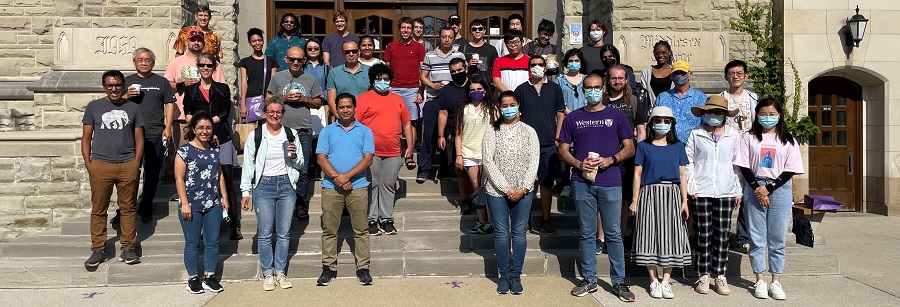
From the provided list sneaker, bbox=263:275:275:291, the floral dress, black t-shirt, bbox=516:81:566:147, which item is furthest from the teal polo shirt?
sneaker, bbox=263:275:275:291

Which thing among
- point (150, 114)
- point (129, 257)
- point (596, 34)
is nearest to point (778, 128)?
point (596, 34)

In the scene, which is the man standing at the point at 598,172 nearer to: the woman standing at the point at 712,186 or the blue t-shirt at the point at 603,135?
the blue t-shirt at the point at 603,135

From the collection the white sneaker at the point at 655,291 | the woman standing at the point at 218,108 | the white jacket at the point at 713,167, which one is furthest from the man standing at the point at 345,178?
→ the white jacket at the point at 713,167

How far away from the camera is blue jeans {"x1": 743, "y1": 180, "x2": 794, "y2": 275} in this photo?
628 centimetres

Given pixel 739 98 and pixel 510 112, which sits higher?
pixel 739 98

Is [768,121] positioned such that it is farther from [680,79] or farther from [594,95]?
[594,95]

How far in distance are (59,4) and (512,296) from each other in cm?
729

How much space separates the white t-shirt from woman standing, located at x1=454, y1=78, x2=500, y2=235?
5.58 ft

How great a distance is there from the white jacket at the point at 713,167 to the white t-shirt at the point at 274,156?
348cm

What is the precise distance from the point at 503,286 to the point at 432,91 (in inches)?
120

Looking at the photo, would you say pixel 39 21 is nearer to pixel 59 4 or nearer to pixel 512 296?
pixel 59 4

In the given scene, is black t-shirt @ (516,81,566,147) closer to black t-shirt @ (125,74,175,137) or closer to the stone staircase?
the stone staircase

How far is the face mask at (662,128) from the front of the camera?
6.06m

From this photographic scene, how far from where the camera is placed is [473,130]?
7254 mm
